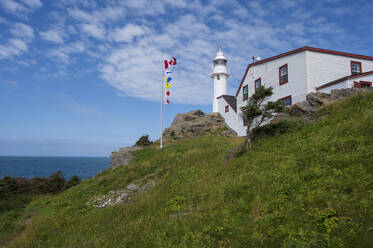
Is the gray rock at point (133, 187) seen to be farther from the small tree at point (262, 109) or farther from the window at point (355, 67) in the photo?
the window at point (355, 67)

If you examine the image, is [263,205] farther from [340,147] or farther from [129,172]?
[129,172]

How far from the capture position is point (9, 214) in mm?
15086

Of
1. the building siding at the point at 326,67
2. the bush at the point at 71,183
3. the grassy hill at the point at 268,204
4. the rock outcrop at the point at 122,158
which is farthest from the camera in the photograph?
the rock outcrop at the point at 122,158

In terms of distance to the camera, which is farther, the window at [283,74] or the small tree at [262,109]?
the window at [283,74]

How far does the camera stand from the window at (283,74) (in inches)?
883

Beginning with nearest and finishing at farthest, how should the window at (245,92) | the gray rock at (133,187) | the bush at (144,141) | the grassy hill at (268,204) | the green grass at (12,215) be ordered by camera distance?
the grassy hill at (268,204)
the green grass at (12,215)
the gray rock at (133,187)
the window at (245,92)
the bush at (144,141)

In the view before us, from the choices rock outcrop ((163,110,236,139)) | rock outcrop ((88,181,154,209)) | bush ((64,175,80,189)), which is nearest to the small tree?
rock outcrop ((88,181,154,209))

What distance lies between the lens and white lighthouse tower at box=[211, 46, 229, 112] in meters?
42.1

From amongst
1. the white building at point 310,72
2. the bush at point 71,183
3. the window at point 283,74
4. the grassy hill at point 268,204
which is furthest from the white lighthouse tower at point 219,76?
the grassy hill at point 268,204

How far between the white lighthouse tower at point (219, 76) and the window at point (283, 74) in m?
18.5

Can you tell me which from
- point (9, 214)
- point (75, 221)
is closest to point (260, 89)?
point (75, 221)

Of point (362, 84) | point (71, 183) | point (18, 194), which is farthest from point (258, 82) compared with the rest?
point (18, 194)

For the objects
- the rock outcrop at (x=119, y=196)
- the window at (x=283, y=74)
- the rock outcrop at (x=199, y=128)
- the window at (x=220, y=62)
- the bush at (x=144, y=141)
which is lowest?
the rock outcrop at (x=119, y=196)

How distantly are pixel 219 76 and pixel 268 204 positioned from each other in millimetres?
38073
